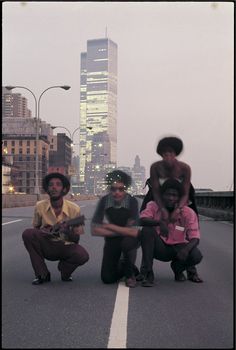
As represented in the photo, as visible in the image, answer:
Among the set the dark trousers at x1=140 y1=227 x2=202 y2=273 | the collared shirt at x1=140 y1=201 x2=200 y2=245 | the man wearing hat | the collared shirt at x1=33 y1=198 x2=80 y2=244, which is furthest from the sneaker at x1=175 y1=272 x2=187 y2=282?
the collared shirt at x1=33 y1=198 x2=80 y2=244

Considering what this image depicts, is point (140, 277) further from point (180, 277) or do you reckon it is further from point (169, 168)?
point (169, 168)

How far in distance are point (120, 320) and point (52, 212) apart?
2146 millimetres

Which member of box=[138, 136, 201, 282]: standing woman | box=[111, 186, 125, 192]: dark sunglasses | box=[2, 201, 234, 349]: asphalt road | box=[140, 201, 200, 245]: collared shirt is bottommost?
box=[2, 201, 234, 349]: asphalt road

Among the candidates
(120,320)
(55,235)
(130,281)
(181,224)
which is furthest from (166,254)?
(55,235)

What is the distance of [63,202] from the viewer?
2979 mm

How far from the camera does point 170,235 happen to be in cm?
362

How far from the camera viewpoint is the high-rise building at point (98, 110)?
2703 mm

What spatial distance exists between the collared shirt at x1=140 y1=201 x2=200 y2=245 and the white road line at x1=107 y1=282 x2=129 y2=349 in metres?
0.91

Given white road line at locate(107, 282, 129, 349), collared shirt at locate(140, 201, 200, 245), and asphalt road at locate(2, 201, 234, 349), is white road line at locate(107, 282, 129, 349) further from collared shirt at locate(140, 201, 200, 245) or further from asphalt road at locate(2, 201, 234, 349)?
collared shirt at locate(140, 201, 200, 245)

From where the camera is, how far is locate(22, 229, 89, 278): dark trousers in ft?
13.8

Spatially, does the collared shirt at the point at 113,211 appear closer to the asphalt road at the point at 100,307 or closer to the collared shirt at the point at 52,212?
the collared shirt at the point at 52,212

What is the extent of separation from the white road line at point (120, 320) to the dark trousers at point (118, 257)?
45cm

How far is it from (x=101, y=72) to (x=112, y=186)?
745 mm

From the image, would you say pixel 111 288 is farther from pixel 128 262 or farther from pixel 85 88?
pixel 85 88
